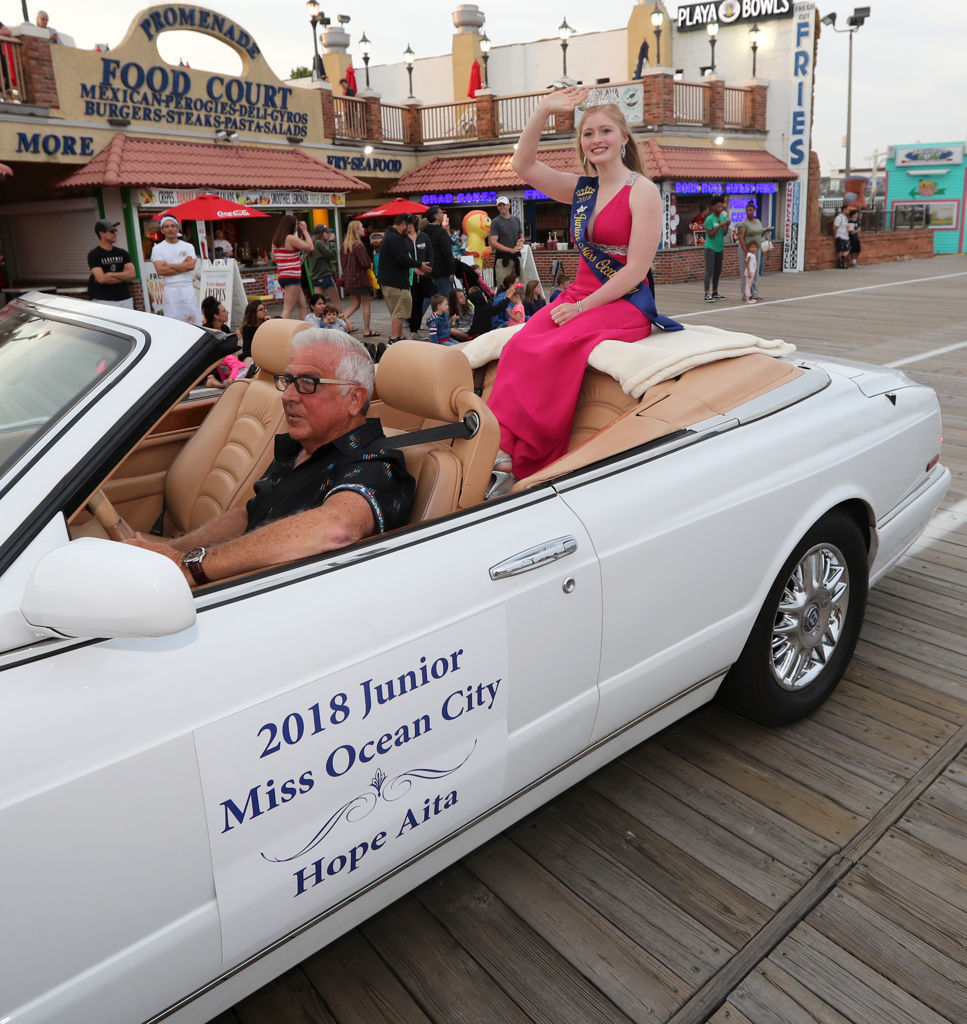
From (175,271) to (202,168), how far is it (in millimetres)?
10701

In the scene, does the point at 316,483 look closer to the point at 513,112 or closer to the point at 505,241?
the point at 505,241

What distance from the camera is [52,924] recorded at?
1.38m

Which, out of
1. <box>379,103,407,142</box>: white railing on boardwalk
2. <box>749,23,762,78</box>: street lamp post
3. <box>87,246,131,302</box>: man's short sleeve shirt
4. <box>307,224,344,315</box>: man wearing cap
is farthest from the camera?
<box>749,23,762,78</box>: street lamp post

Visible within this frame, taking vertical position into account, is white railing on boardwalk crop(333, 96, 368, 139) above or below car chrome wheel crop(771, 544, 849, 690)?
above

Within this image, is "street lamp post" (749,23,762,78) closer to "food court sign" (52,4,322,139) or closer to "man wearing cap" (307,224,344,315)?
"food court sign" (52,4,322,139)

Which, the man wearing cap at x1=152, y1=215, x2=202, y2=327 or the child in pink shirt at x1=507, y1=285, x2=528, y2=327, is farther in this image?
the child in pink shirt at x1=507, y1=285, x2=528, y2=327

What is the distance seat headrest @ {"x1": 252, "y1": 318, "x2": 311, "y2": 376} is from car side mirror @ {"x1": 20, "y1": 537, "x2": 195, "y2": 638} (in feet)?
6.08

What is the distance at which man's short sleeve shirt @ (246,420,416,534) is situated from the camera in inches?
88.1

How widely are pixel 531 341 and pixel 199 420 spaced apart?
1367 mm

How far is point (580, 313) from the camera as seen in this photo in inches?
138

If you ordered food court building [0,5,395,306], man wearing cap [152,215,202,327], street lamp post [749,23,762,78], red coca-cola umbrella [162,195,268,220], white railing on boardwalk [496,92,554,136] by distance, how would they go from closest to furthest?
man wearing cap [152,215,202,327] → red coca-cola umbrella [162,195,268,220] → food court building [0,5,395,306] → white railing on boardwalk [496,92,554,136] → street lamp post [749,23,762,78]

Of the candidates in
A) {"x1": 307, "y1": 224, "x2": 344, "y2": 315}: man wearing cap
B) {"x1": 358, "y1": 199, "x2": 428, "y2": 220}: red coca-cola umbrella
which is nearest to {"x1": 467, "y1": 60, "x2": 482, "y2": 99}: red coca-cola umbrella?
{"x1": 358, "y1": 199, "x2": 428, "y2": 220}: red coca-cola umbrella

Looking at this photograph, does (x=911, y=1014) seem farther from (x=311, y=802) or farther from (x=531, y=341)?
(x=531, y=341)

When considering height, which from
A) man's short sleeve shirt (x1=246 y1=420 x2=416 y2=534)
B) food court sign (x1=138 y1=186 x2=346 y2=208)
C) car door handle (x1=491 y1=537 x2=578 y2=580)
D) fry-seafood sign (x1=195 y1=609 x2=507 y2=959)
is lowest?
fry-seafood sign (x1=195 y1=609 x2=507 y2=959)
